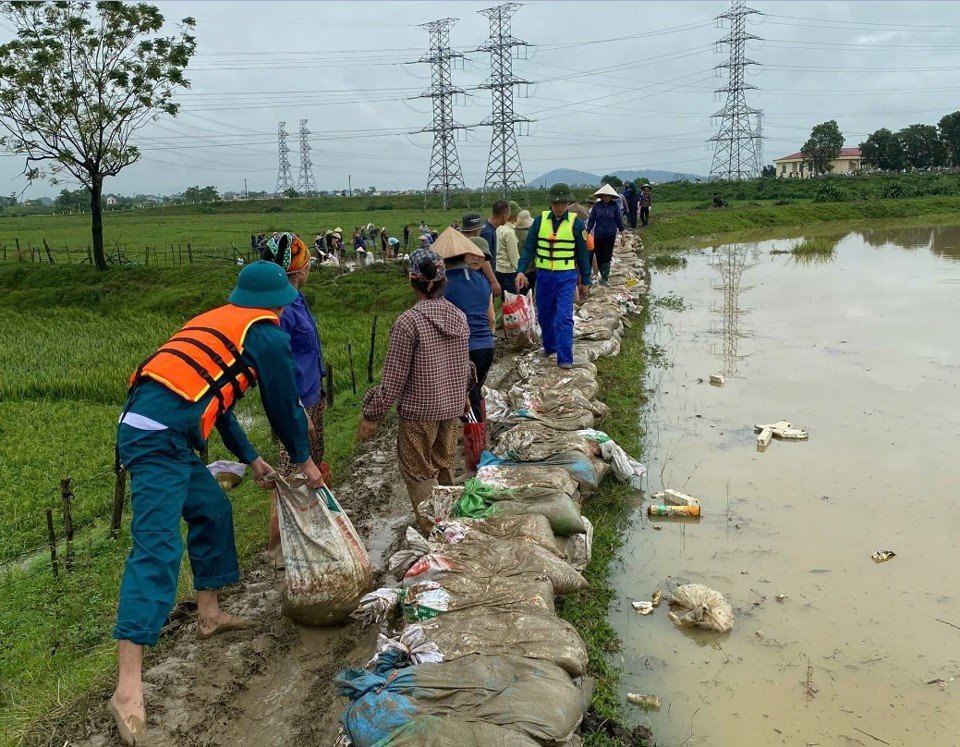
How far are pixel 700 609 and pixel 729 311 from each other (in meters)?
8.28

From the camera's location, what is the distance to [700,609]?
3500 mm

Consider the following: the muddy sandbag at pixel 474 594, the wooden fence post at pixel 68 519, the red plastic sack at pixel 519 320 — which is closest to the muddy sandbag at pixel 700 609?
the muddy sandbag at pixel 474 594

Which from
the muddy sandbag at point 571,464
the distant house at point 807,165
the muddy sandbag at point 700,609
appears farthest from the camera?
the distant house at point 807,165

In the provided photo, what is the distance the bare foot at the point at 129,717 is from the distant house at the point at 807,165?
59882mm

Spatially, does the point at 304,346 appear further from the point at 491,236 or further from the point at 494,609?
the point at 491,236

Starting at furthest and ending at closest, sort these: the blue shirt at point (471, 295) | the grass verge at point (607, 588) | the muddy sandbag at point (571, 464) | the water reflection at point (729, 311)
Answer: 1. the water reflection at point (729, 311)
2. the blue shirt at point (471, 295)
3. the muddy sandbag at point (571, 464)
4. the grass verge at point (607, 588)

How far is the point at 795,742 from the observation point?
2768 mm

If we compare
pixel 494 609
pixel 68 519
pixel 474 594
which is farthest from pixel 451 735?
pixel 68 519

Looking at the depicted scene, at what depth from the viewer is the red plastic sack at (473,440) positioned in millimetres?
4797

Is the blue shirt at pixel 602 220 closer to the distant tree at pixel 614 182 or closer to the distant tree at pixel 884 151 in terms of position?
the distant tree at pixel 614 182

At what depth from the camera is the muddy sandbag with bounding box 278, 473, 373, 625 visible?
3195 mm

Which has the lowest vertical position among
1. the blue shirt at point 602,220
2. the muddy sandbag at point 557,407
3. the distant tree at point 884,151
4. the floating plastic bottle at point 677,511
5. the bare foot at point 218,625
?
the bare foot at point 218,625

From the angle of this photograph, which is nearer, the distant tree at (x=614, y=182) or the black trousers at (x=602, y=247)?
the black trousers at (x=602, y=247)

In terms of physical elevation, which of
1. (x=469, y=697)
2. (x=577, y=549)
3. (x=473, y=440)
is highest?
(x=473, y=440)
